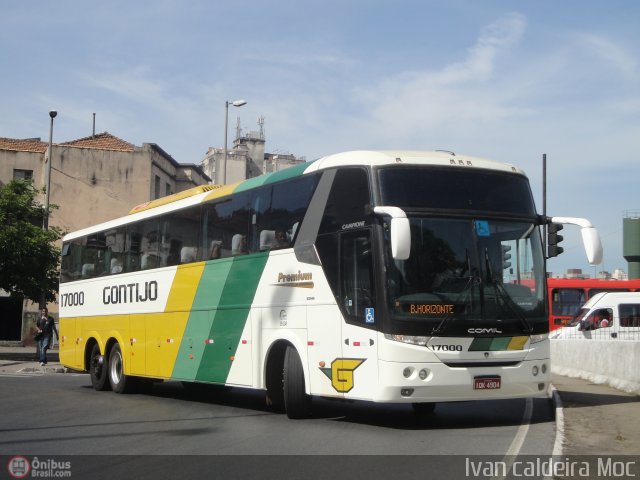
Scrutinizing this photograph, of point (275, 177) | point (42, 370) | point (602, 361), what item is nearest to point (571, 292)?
point (602, 361)

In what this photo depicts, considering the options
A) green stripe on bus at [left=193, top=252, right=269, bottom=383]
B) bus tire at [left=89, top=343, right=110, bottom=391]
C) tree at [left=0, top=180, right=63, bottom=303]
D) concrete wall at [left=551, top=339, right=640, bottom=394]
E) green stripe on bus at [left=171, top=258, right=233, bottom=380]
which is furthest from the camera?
tree at [left=0, top=180, right=63, bottom=303]

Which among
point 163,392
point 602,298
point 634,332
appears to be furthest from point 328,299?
point 602,298

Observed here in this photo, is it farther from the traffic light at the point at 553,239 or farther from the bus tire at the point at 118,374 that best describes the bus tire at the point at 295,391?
the bus tire at the point at 118,374

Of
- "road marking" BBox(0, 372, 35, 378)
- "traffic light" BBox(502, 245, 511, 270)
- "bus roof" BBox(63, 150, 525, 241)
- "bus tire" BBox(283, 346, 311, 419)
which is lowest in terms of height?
"road marking" BBox(0, 372, 35, 378)

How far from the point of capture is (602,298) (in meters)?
33.8

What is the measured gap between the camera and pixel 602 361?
18750 millimetres

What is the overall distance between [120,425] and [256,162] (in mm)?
67019

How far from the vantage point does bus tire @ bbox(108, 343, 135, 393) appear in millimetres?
17938

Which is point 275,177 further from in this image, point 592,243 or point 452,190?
point 592,243

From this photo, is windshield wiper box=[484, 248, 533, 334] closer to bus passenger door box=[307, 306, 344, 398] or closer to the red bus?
bus passenger door box=[307, 306, 344, 398]

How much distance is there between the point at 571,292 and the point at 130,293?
27.4m

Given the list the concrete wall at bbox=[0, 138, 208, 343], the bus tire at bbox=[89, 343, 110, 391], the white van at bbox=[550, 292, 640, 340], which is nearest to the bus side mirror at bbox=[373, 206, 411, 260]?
the bus tire at bbox=[89, 343, 110, 391]

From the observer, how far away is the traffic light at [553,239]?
11906 mm

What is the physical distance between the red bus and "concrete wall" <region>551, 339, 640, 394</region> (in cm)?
1362
